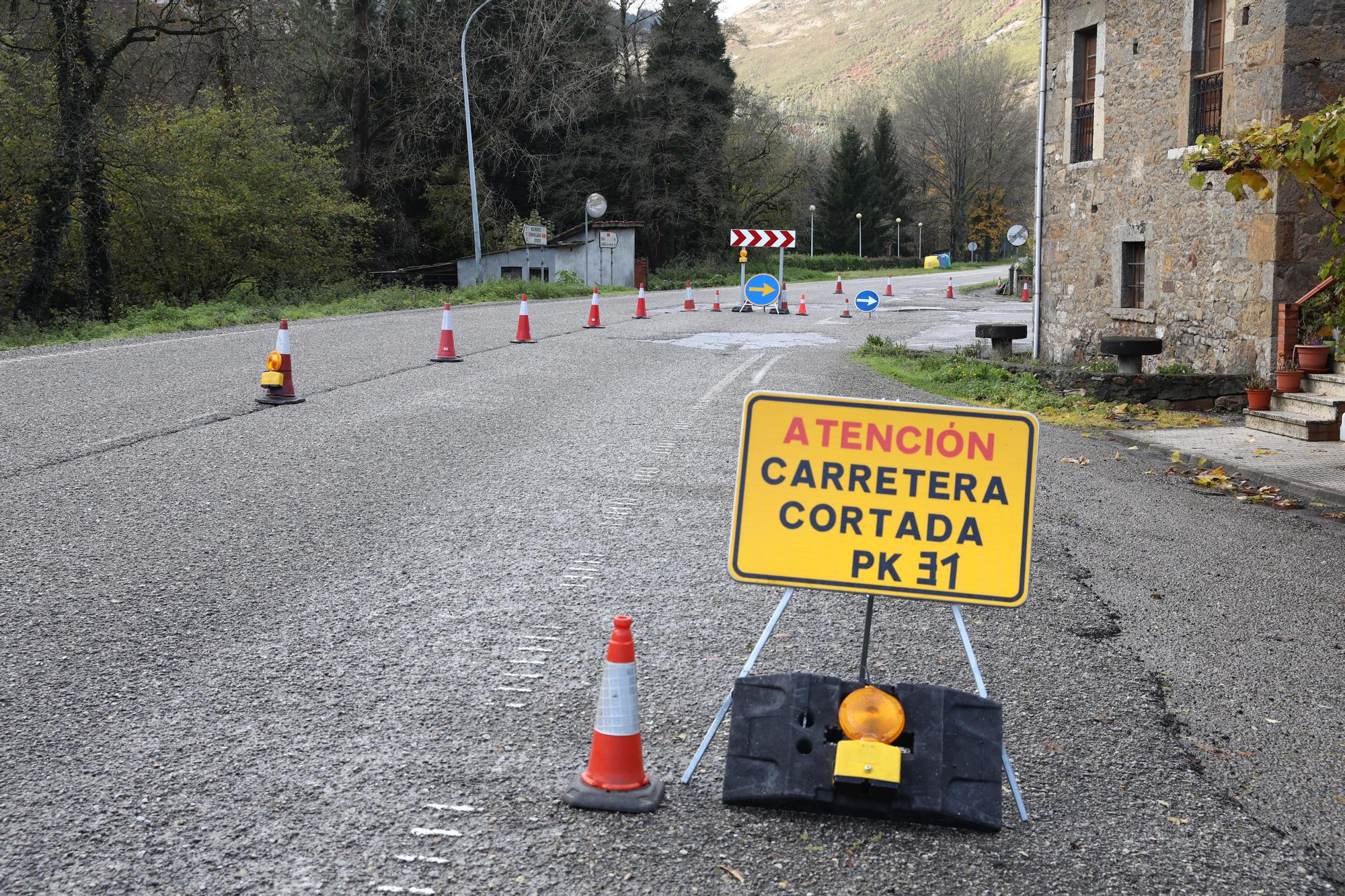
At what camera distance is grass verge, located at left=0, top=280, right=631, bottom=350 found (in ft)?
66.6

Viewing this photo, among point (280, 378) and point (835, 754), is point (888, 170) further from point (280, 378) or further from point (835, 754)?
point (835, 754)

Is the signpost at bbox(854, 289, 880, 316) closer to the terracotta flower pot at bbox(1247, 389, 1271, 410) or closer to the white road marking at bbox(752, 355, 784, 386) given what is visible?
the white road marking at bbox(752, 355, 784, 386)

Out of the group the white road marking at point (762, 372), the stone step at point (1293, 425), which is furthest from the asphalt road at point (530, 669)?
the white road marking at point (762, 372)

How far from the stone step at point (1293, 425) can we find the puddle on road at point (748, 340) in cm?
859

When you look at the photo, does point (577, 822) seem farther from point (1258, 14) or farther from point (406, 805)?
point (1258, 14)

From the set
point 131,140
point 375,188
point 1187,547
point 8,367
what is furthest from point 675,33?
point 1187,547

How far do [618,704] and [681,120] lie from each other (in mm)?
54996

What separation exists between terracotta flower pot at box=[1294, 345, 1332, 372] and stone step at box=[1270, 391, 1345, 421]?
0.26 m

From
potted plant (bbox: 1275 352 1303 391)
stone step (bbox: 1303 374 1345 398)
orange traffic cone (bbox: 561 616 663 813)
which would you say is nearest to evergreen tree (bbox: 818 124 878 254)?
potted plant (bbox: 1275 352 1303 391)

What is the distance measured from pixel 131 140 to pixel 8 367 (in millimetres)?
15495

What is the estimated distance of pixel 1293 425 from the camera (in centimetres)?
1102

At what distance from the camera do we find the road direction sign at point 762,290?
29.5 meters

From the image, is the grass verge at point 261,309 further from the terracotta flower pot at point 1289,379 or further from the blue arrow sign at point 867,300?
the terracotta flower pot at point 1289,379

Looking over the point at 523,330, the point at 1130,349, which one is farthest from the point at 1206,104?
the point at 523,330
